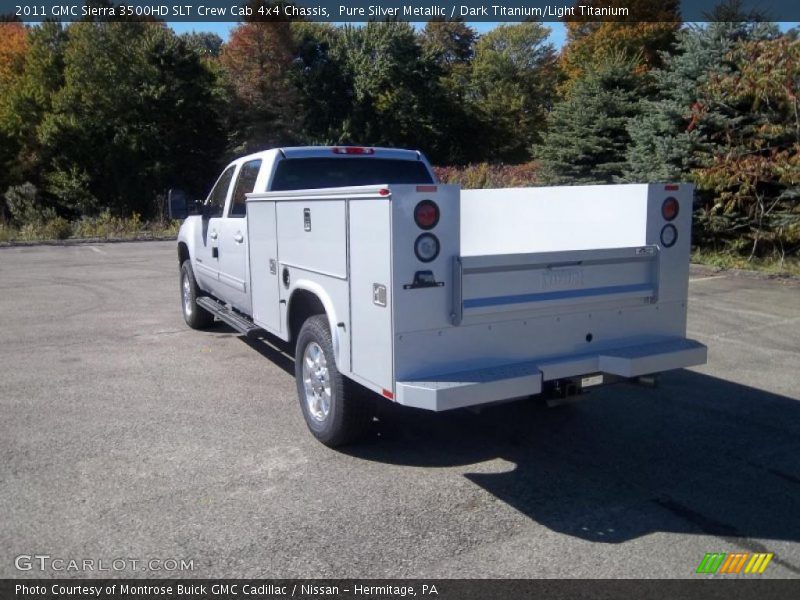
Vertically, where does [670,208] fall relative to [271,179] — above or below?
below

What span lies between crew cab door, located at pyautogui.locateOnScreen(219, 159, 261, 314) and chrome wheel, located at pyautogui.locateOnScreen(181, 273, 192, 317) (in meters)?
1.73

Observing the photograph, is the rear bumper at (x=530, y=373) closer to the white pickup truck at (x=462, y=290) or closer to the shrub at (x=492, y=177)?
the white pickup truck at (x=462, y=290)

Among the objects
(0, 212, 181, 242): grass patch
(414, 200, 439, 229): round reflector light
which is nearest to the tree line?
(0, 212, 181, 242): grass patch

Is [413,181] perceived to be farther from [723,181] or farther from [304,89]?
[304,89]

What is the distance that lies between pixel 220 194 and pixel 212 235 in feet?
1.59

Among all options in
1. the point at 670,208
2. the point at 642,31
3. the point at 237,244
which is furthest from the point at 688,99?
the point at 642,31

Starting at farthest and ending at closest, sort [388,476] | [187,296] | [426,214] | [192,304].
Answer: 1. [187,296]
2. [192,304]
3. [388,476]
4. [426,214]

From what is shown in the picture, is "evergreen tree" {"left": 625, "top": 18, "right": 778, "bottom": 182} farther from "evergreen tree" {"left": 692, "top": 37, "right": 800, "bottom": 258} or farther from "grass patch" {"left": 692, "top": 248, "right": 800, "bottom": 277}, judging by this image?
"grass patch" {"left": 692, "top": 248, "right": 800, "bottom": 277}

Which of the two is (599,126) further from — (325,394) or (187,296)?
(325,394)

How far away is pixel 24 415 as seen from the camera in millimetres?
5996

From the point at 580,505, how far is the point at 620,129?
52.8 feet

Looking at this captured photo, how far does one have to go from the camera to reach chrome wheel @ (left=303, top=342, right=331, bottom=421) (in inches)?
204

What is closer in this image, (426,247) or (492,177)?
(426,247)

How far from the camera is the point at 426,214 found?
4.19 metres
